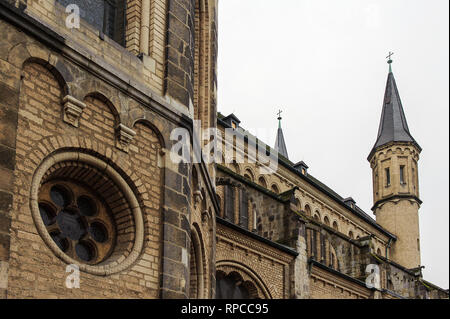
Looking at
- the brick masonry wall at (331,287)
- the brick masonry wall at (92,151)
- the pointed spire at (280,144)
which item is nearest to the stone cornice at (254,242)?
the brick masonry wall at (331,287)

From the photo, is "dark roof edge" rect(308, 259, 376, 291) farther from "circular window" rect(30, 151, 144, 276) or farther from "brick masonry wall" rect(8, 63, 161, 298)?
"circular window" rect(30, 151, 144, 276)

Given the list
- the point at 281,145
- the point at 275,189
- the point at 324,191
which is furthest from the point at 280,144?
the point at 275,189

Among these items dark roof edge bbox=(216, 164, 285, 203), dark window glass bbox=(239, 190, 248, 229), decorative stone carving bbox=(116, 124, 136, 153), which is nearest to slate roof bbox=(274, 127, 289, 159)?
dark roof edge bbox=(216, 164, 285, 203)

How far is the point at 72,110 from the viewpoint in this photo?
33.1ft

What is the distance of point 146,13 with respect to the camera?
12305 mm

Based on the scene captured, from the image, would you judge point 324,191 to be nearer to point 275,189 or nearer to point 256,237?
point 275,189

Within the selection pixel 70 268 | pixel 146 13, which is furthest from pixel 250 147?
pixel 70 268

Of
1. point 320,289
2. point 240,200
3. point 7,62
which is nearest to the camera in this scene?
point 7,62

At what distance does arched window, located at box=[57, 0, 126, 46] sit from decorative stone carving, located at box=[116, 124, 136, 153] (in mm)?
1914

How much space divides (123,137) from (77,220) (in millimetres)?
1394
